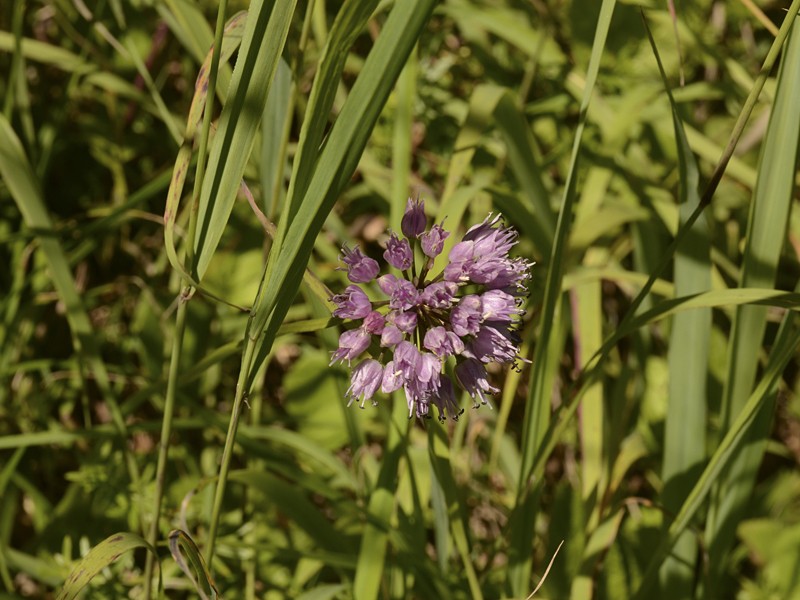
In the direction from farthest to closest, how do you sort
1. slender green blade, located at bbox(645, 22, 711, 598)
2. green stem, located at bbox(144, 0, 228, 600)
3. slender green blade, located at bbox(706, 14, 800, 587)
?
1. slender green blade, located at bbox(645, 22, 711, 598)
2. slender green blade, located at bbox(706, 14, 800, 587)
3. green stem, located at bbox(144, 0, 228, 600)

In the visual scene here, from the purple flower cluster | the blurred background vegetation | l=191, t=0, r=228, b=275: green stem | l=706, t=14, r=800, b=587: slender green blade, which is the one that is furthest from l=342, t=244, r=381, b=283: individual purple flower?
l=706, t=14, r=800, b=587: slender green blade

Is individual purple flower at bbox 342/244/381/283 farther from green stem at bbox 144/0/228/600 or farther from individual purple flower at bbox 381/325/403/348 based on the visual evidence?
green stem at bbox 144/0/228/600

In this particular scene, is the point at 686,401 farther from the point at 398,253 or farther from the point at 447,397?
the point at 398,253

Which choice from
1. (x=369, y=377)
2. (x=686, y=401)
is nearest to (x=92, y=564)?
(x=369, y=377)

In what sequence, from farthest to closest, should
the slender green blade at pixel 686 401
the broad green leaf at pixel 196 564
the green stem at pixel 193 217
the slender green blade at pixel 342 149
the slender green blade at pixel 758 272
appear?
the slender green blade at pixel 686 401
the slender green blade at pixel 758 272
the broad green leaf at pixel 196 564
the green stem at pixel 193 217
the slender green blade at pixel 342 149

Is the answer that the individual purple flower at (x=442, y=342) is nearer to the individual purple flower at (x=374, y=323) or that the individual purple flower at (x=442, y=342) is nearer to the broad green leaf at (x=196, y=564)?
the individual purple flower at (x=374, y=323)

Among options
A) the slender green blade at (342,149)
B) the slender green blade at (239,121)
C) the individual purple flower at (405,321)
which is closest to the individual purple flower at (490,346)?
the individual purple flower at (405,321)

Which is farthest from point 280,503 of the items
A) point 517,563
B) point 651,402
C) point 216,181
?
point 651,402

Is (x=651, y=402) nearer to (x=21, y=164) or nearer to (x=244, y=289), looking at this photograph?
(x=244, y=289)
